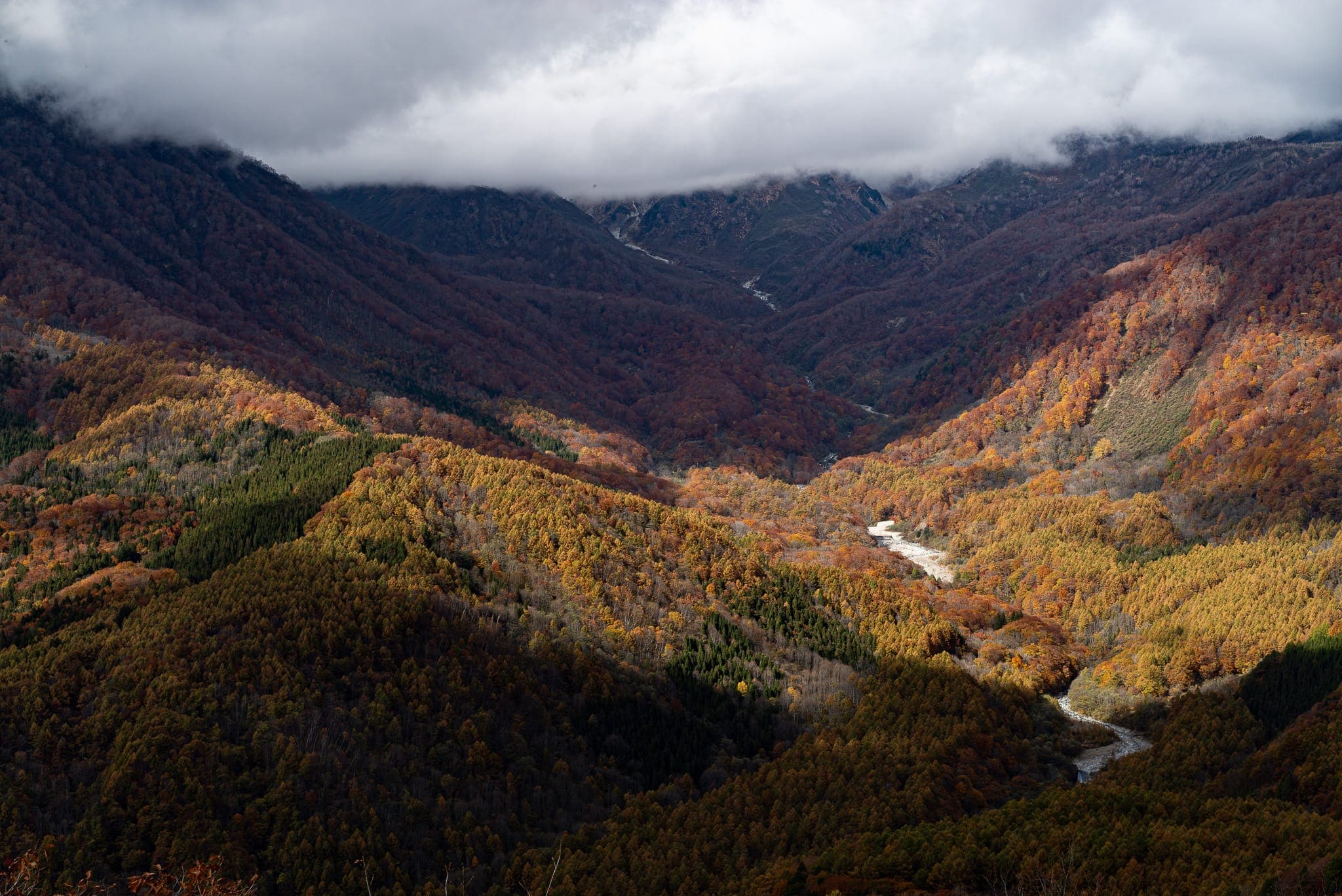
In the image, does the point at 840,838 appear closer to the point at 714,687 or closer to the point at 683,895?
the point at 683,895

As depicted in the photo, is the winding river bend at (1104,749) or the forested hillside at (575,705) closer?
the forested hillside at (575,705)

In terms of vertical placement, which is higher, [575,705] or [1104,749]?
[575,705]

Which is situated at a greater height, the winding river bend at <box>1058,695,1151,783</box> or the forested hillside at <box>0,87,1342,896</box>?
the forested hillside at <box>0,87,1342,896</box>

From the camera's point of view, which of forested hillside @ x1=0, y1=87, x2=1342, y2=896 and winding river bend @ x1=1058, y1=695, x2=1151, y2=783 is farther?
winding river bend @ x1=1058, y1=695, x2=1151, y2=783

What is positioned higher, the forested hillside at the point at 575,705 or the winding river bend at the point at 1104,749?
the forested hillside at the point at 575,705

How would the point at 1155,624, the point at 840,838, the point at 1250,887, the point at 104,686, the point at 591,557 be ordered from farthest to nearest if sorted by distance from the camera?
the point at 1155,624 → the point at 591,557 → the point at 104,686 → the point at 840,838 → the point at 1250,887

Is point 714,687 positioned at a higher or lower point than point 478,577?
lower

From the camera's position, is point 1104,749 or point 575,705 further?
point 1104,749

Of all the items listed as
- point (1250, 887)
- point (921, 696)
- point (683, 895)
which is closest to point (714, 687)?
point (921, 696)
